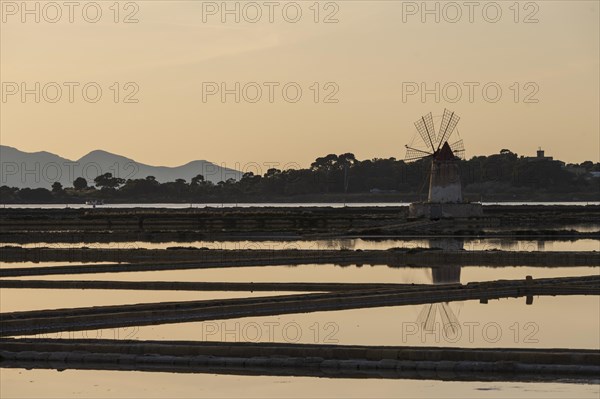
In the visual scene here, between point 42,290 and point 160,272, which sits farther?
point 160,272

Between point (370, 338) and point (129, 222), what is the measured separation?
229 feet

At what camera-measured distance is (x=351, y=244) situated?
55406mm

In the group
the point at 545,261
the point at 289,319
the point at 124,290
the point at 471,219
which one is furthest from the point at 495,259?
the point at 471,219

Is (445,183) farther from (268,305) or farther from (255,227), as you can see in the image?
(268,305)

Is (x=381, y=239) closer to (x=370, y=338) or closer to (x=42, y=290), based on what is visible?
(x=42, y=290)

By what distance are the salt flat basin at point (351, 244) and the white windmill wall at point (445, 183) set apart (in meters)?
25.1

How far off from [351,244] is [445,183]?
30730 millimetres

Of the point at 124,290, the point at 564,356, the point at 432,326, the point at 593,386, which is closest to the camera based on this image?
the point at 593,386

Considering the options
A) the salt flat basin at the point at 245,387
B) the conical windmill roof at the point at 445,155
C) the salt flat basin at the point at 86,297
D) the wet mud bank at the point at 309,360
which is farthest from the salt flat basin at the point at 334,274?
the conical windmill roof at the point at 445,155

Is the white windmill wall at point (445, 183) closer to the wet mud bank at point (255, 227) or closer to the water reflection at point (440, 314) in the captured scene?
the wet mud bank at point (255, 227)

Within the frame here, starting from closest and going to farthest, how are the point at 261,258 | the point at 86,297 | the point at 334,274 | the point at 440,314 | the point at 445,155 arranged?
the point at 440,314 → the point at 86,297 → the point at 334,274 → the point at 261,258 → the point at 445,155

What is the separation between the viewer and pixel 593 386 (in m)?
16.3

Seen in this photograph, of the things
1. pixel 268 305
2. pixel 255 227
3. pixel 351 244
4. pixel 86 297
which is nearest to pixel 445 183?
pixel 255 227

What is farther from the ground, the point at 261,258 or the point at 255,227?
the point at 255,227
